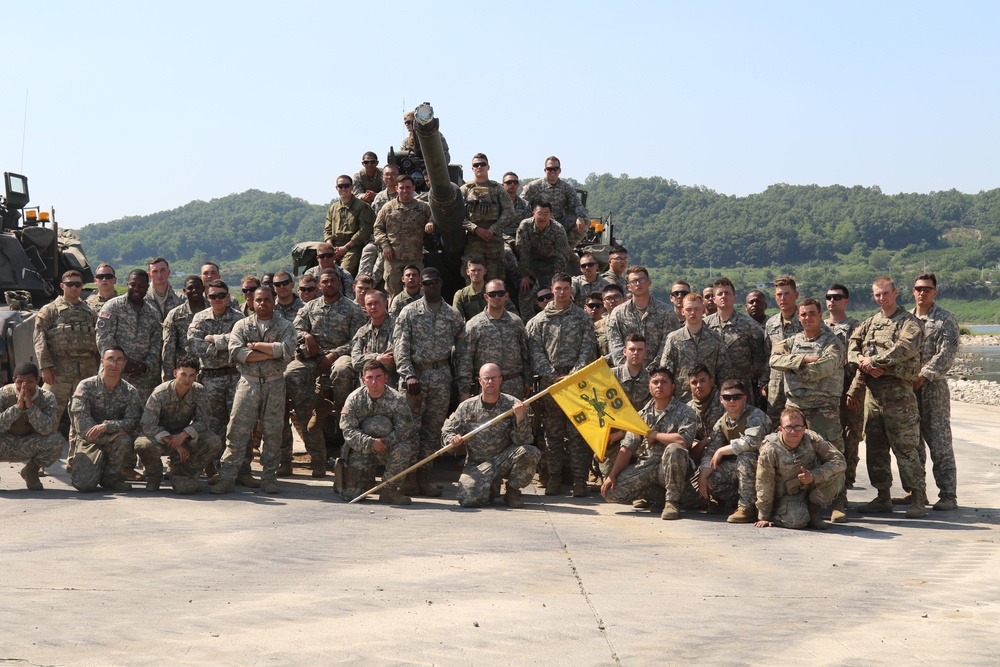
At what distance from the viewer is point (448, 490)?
35.6 ft

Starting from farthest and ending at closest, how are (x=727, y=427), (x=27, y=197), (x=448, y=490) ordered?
(x=27, y=197), (x=448, y=490), (x=727, y=427)

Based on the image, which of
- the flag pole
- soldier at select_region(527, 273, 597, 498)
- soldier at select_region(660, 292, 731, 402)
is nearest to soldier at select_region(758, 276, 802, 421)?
soldier at select_region(660, 292, 731, 402)

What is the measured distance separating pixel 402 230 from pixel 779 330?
4311mm

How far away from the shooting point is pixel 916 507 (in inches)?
374

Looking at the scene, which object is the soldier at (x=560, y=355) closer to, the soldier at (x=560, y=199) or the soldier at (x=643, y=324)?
the soldier at (x=643, y=324)

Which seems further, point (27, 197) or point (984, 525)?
point (27, 197)

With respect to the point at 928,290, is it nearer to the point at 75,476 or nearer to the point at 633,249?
the point at 75,476

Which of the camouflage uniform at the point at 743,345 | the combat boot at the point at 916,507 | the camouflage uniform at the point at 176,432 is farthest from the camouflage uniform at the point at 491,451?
the combat boot at the point at 916,507

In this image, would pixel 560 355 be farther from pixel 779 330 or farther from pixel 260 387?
pixel 260 387

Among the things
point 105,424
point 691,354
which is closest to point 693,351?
point 691,354

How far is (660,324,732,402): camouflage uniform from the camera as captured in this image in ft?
32.8

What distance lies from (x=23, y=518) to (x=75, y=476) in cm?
128

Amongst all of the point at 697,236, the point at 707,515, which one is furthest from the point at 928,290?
the point at 697,236

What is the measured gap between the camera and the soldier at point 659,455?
9.32 meters
